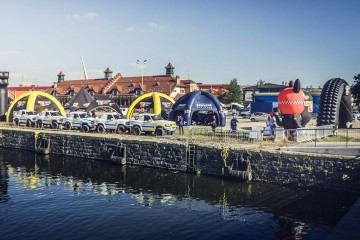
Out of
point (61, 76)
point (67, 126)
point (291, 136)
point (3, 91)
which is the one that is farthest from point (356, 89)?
point (61, 76)

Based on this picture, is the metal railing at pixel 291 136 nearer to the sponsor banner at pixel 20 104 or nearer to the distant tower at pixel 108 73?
the sponsor banner at pixel 20 104

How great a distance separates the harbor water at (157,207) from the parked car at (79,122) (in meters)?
9.60

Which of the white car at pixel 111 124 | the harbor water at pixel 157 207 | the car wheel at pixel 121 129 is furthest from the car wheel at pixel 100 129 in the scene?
the harbor water at pixel 157 207

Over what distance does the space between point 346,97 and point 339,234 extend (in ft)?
75.8

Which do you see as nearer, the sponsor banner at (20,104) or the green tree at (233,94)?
the sponsor banner at (20,104)

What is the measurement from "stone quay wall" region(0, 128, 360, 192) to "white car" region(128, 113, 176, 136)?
3.30 metres

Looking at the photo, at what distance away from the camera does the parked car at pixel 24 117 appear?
37.0 meters

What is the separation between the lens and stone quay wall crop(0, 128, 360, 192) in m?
17.6

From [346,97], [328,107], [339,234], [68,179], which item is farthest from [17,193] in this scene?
[346,97]

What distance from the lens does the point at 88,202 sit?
16469mm

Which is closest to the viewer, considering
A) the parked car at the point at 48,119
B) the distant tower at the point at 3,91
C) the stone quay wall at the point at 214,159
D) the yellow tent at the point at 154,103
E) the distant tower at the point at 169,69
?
the stone quay wall at the point at 214,159

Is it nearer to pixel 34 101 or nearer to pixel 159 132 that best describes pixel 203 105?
pixel 159 132

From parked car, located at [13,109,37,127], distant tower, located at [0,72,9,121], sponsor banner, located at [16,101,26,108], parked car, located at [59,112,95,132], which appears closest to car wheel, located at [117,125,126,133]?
parked car, located at [59,112,95,132]

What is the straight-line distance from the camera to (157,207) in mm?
15844
